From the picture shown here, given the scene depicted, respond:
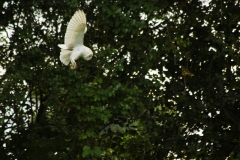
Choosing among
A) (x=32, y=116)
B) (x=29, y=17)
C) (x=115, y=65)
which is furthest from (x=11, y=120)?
(x=115, y=65)

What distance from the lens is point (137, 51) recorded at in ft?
20.0

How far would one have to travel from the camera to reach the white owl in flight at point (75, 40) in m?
4.90

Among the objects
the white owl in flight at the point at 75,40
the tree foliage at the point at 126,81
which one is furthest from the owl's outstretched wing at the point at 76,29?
the tree foliage at the point at 126,81

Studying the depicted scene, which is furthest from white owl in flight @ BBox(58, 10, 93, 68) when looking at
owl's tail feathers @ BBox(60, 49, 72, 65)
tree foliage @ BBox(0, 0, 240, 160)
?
tree foliage @ BBox(0, 0, 240, 160)

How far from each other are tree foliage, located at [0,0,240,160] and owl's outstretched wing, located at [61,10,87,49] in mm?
696

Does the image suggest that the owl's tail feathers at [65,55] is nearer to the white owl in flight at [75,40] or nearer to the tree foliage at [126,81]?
the white owl in flight at [75,40]

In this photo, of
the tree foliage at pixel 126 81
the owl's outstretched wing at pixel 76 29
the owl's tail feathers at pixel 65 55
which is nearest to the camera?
the owl's outstretched wing at pixel 76 29

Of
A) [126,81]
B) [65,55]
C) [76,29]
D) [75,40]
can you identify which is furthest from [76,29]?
[126,81]

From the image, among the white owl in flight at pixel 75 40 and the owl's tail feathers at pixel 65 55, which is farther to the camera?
the owl's tail feathers at pixel 65 55

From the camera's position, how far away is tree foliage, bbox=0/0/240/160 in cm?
580

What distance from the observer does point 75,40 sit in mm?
5043

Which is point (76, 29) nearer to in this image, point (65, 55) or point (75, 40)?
point (75, 40)

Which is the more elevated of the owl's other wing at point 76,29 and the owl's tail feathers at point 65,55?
the owl's other wing at point 76,29

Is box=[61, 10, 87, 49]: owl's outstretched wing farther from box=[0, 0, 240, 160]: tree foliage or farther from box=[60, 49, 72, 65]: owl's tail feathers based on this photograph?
box=[0, 0, 240, 160]: tree foliage
